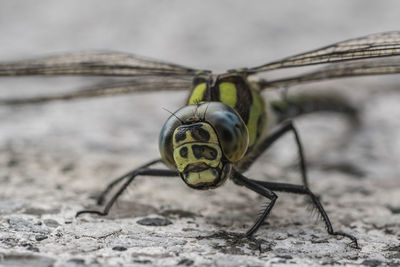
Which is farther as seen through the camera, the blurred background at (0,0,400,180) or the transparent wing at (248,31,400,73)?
the blurred background at (0,0,400,180)

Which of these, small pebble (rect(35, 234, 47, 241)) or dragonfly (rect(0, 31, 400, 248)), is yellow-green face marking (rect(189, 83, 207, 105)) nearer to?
dragonfly (rect(0, 31, 400, 248))

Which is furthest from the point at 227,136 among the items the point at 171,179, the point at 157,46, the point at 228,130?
the point at 157,46

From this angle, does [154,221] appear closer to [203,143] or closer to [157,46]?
[203,143]

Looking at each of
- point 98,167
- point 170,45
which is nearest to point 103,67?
point 98,167

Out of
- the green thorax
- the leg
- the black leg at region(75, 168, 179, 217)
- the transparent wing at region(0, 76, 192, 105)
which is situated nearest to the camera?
the black leg at region(75, 168, 179, 217)

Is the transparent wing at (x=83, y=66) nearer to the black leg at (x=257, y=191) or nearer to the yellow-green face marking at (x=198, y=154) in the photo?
the black leg at (x=257, y=191)

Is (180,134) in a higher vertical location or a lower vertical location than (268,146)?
higher

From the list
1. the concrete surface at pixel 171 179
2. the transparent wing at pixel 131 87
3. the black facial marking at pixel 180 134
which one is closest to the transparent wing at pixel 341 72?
the transparent wing at pixel 131 87

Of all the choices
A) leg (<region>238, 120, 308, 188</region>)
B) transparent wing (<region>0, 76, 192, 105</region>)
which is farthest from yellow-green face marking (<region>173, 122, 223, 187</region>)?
transparent wing (<region>0, 76, 192, 105</region>)
